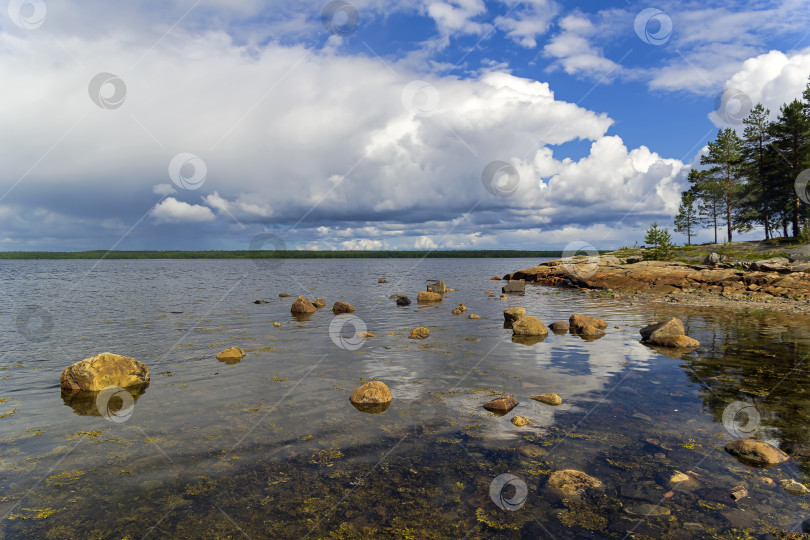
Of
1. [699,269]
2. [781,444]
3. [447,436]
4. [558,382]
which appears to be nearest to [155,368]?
[447,436]

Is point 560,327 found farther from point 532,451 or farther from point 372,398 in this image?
point 532,451

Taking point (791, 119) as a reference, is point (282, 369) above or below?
below

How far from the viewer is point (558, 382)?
13.6 metres

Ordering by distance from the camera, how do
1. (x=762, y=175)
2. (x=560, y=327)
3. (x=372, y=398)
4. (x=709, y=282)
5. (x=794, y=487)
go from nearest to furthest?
(x=794, y=487) → (x=372, y=398) → (x=560, y=327) → (x=709, y=282) → (x=762, y=175)

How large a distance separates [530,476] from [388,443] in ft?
9.99

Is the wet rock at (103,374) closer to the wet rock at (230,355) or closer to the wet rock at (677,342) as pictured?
Result: the wet rock at (230,355)

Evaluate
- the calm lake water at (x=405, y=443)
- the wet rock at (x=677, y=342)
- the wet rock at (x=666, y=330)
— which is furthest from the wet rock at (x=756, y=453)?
the wet rock at (x=666, y=330)

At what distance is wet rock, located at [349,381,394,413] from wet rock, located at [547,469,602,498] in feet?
16.6

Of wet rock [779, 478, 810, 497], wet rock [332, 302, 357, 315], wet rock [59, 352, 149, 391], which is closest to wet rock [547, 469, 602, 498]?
wet rock [779, 478, 810, 497]

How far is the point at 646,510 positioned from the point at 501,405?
184 inches

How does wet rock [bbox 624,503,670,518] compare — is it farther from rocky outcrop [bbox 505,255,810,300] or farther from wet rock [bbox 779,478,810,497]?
rocky outcrop [bbox 505,255,810,300]

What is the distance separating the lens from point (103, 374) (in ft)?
43.3

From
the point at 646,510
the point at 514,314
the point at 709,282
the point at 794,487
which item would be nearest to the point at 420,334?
the point at 514,314

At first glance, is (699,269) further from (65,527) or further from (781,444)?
(65,527)
